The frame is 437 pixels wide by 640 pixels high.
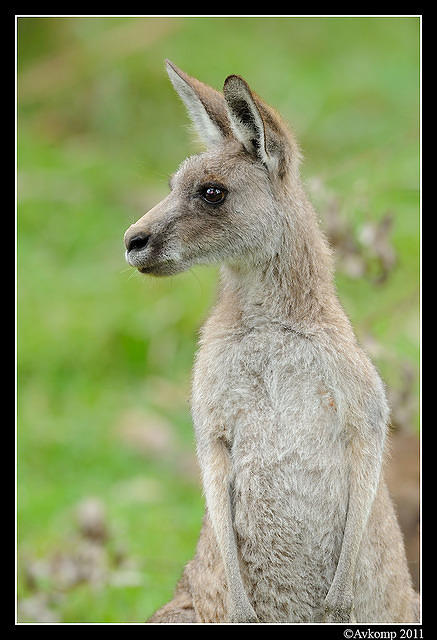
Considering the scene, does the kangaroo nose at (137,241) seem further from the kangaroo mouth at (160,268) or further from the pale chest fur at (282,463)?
the pale chest fur at (282,463)

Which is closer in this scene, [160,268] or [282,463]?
[282,463]

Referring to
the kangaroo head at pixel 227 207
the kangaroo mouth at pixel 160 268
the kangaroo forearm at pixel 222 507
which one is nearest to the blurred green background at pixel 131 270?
the kangaroo mouth at pixel 160 268

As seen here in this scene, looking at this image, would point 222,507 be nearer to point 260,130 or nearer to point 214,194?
point 214,194

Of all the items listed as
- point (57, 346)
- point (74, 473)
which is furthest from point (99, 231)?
point (74, 473)

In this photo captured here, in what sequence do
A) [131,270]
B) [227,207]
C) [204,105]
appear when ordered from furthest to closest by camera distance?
[131,270]
[204,105]
[227,207]

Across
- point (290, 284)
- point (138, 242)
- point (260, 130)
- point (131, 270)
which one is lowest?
point (290, 284)

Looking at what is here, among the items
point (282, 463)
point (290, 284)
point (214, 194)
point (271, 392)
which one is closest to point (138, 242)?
point (214, 194)

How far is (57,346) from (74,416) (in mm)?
875

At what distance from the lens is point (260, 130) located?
193 inches

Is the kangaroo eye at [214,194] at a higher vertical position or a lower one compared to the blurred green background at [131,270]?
lower

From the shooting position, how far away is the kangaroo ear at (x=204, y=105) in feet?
16.6

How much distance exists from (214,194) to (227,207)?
0.08m

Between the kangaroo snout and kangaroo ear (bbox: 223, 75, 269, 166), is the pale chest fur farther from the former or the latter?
kangaroo ear (bbox: 223, 75, 269, 166)

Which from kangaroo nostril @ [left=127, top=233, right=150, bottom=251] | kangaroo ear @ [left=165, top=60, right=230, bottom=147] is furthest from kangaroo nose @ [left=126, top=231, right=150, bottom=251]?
kangaroo ear @ [left=165, top=60, right=230, bottom=147]
